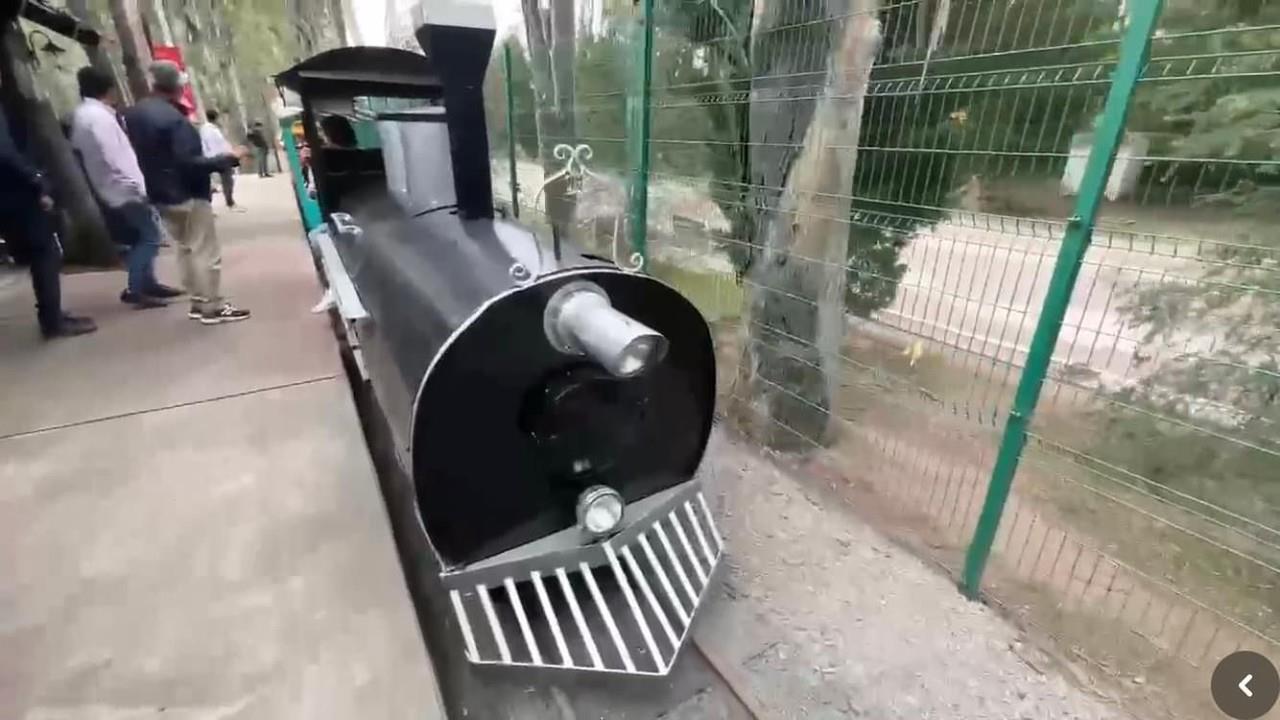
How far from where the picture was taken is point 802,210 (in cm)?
290

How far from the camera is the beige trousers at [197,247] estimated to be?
4.11 m

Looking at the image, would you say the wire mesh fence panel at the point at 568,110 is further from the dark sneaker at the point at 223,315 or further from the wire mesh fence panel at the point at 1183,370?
the wire mesh fence panel at the point at 1183,370

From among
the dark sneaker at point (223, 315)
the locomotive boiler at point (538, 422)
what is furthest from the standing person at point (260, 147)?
the locomotive boiler at point (538, 422)

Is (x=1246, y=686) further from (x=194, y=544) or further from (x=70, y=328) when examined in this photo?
(x=70, y=328)

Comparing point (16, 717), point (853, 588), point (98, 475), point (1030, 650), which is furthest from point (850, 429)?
point (98, 475)

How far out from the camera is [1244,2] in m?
1.88

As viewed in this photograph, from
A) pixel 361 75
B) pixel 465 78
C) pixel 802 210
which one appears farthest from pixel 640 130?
pixel 361 75

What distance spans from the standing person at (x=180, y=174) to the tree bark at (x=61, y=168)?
2.41 m

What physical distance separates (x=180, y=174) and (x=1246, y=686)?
5540 millimetres

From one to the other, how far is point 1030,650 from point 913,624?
0.35 meters

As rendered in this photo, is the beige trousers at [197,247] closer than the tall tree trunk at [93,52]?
Yes

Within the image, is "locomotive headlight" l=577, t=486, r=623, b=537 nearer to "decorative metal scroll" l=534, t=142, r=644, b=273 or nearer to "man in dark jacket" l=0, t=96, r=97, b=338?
Result: "decorative metal scroll" l=534, t=142, r=644, b=273

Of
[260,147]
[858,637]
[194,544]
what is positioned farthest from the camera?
[260,147]

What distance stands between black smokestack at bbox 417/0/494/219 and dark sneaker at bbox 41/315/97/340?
3372 millimetres
